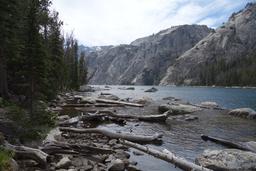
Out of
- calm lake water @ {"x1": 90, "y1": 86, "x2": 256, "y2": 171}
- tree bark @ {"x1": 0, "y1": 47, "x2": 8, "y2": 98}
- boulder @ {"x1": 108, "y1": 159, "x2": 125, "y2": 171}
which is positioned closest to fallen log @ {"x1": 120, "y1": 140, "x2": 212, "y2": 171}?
calm lake water @ {"x1": 90, "y1": 86, "x2": 256, "y2": 171}

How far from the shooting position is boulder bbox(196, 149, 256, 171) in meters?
15.1

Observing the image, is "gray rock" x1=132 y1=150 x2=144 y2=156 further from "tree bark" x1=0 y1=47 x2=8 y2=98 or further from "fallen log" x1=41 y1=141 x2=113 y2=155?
"tree bark" x1=0 y1=47 x2=8 y2=98

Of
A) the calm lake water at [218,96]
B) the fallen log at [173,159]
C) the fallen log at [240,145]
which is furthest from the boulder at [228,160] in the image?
the calm lake water at [218,96]

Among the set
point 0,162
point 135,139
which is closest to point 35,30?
point 135,139

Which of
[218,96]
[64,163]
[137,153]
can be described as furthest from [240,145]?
[218,96]

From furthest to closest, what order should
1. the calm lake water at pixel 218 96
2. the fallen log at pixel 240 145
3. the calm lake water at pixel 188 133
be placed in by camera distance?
1. the calm lake water at pixel 218 96
2. the fallen log at pixel 240 145
3. the calm lake water at pixel 188 133

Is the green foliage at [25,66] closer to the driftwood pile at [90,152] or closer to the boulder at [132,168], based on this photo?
the driftwood pile at [90,152]

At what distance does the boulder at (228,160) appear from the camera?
15094 mm

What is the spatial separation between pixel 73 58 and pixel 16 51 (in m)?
67.5

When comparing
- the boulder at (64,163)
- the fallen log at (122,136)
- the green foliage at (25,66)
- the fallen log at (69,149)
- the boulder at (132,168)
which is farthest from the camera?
the fallen log at (122,136)

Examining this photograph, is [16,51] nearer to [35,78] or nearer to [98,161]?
[35,78]

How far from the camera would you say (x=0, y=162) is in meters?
10.7

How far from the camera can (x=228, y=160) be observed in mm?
15570

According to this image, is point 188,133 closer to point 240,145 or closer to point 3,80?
point 240,145
